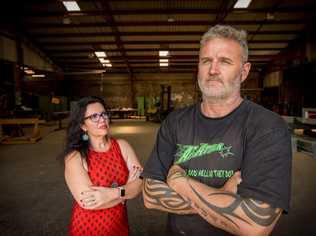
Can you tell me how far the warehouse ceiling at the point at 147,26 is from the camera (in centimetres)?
1380

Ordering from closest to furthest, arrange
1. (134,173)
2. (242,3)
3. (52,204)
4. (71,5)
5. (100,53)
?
(134,173) → (52,204) → (242,3) → (71,5) → (100,53)

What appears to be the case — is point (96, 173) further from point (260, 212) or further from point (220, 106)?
point (260, 212)

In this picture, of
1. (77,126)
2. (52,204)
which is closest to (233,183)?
(77,126)

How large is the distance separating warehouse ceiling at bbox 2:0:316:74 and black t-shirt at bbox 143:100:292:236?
1289cm

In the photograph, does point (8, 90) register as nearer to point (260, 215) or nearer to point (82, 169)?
point (82, 169)

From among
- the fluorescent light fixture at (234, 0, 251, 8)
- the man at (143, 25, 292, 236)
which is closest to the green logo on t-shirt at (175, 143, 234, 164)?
the man at (143, 25, 292, 236)

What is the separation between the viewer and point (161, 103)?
18.8 metres

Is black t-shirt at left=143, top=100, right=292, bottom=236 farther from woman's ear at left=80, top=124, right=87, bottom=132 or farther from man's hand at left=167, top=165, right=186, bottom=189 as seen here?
woman's ear at left=80, top=124, right=87, bottom=132

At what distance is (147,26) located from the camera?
16.1 meters

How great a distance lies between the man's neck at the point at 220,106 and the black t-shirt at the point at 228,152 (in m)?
0.03

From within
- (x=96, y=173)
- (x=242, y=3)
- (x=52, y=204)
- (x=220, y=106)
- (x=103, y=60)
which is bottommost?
(x=52, y=204)

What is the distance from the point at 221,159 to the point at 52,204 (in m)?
Result: 3.55

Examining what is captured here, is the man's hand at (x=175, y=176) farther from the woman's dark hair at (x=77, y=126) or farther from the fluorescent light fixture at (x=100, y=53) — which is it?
the fluorescent light fixture at (x=100, y=53)

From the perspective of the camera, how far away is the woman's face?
241cm
